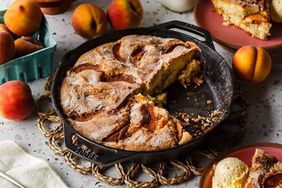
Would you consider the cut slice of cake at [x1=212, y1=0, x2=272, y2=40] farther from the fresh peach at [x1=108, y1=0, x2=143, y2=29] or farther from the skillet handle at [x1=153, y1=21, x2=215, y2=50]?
the fresh peach at [x1=108, y1=0, x2=143, y2=29]

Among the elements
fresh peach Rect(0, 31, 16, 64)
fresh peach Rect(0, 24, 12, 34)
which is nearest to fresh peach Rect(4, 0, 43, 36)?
fresh peach Rect(0, 24, 12, 34)

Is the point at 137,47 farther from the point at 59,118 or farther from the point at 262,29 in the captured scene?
the point at 262,29

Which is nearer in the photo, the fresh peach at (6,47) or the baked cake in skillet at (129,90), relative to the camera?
the baked cake in skillet at (129,90)

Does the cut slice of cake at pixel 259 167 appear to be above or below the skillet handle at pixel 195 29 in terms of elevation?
below

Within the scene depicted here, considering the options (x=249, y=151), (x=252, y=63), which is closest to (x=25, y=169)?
(x=249, y=151)

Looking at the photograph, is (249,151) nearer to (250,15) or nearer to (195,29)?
(195,29)

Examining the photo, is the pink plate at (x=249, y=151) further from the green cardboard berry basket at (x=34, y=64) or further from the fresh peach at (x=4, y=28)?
the fresh peach at (x=4, y=28)

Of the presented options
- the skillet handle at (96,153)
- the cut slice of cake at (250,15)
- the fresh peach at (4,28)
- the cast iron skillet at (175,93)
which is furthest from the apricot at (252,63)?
the fresh peach at (4,28)
